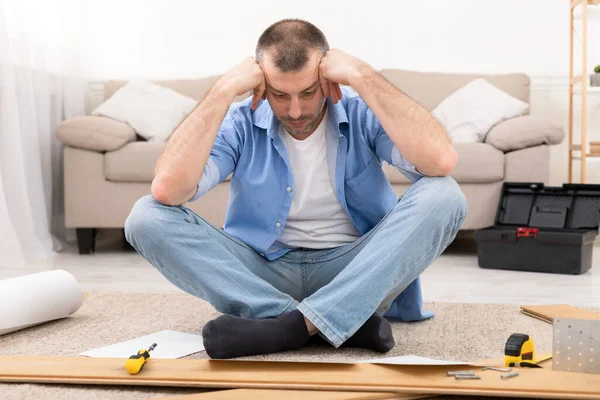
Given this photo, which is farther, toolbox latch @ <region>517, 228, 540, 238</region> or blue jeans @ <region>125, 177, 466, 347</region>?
toolbox latch @ <region>517, 228, 540, 238</region>

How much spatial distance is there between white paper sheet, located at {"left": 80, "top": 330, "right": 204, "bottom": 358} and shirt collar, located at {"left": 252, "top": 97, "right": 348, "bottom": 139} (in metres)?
0.52

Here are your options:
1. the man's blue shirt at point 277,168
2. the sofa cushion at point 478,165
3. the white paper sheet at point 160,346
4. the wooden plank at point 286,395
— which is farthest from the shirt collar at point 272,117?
the sofa cushion at point 478,165

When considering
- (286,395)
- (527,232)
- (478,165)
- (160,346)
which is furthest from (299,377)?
(478,165)

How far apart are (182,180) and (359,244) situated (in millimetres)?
441

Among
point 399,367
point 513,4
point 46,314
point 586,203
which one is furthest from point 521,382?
point 513,4

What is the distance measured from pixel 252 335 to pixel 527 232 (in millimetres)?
1825

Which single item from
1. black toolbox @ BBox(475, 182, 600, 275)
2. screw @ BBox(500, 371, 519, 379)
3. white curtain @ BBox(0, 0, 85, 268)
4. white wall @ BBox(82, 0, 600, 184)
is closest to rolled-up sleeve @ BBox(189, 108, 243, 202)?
screw @ BBox(500, 371, 519, 379)

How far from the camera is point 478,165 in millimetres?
3449

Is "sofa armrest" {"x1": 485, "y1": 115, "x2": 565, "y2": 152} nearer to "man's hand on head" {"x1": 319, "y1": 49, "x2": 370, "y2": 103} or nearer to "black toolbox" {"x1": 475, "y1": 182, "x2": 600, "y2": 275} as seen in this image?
"black toolbox" {"x1": 475, "y1": 182, "x2": 600, "y2": 275}

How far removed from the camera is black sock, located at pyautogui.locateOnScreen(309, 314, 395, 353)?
5.40 feet

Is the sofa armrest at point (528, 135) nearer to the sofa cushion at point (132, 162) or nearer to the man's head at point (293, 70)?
the sofa cushion at point (132, 162)

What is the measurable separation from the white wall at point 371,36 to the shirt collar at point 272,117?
2658mm

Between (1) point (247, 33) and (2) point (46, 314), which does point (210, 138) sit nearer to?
(2) point (46, 314)

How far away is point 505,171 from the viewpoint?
349cm
